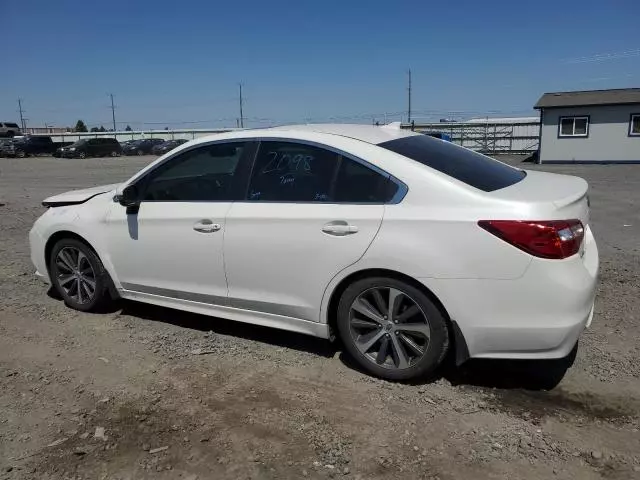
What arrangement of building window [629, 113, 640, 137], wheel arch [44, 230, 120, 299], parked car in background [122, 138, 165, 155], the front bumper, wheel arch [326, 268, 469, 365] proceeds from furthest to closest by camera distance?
parked car in background [122, 138, 165, 155]
building window [629, 113, 640, 137]
the front bumper
wheel arch [44, 230, 120, 299]
wheel arch [326, 268, 469, 365]

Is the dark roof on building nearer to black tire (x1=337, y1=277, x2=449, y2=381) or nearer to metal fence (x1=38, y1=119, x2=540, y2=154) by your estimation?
metal fence (x1=38, y1=119, x2=540, y2=154)

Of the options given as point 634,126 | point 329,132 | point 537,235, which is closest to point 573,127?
point 634,126

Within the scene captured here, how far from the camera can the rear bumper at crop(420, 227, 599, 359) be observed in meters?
3.18

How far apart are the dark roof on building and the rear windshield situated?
1086 inches

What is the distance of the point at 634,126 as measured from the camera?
28.0 meters

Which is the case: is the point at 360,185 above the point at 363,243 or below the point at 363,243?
above

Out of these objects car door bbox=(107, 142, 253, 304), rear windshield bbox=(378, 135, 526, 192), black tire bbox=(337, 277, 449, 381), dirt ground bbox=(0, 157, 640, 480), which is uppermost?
rear windshield bbox=(378, 135, 526, 192)

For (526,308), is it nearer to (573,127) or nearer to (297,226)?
(297,226)

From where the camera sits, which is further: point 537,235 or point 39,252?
point 39,252

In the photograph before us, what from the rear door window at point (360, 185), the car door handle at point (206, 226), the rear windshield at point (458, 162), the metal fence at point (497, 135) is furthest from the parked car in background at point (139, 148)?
the rear door window at point (360, 185)

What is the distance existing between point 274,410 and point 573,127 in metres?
30.0

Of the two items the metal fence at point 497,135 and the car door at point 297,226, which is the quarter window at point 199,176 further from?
the metal fence at point 497,135

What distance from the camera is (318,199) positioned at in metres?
3.79

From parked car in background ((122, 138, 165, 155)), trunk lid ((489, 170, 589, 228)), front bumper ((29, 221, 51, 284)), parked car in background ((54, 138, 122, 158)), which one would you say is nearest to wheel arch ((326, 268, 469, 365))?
trunk lid ((489, 170, 589, 228))
